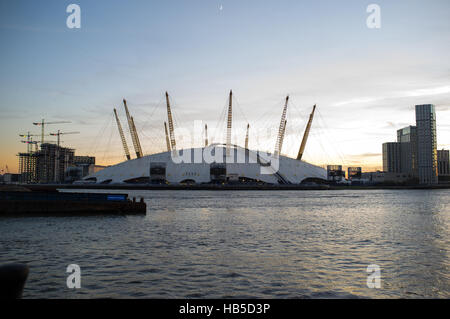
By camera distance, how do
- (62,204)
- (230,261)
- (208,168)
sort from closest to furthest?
(230,261) < (62,204) < (208,168)

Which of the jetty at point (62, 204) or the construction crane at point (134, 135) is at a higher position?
the construction crane at point (134, 135)

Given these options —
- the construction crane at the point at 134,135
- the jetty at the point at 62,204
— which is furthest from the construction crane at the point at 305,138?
the jetty at the point at 62,204

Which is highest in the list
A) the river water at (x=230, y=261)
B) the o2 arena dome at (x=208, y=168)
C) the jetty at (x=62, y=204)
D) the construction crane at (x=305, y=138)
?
the construction crane at (x=305, y=138)

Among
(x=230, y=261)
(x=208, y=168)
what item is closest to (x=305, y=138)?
(x=208, y=168)

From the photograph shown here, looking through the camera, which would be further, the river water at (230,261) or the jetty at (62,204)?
the jetty at (62,204)

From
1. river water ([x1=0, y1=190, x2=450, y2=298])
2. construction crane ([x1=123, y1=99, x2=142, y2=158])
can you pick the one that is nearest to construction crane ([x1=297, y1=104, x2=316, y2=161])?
construction crane ([x1=123, y1=99, x2=142, y2=158])

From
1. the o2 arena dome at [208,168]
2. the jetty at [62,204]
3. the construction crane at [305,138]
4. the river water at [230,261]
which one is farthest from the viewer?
the construction crane at [305,138]

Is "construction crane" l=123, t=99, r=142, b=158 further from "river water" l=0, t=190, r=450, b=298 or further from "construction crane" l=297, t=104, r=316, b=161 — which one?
"river water" l=0, t=190, r=450, b=298

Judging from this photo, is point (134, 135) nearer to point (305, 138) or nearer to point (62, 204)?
point (305, 138)

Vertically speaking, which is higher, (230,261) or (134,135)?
(134,135)

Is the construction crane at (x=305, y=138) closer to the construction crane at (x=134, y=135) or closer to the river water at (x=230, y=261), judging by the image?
the construction crane at (x=134, y=135)

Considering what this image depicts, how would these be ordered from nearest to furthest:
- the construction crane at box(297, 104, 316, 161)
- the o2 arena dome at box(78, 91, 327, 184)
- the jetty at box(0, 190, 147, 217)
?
the jetty at box(0, 190, 147, 217) < the o2 arena dome at box(78, 91, 327, 184) < the construction crane at box(297, 104, 316, 161)
